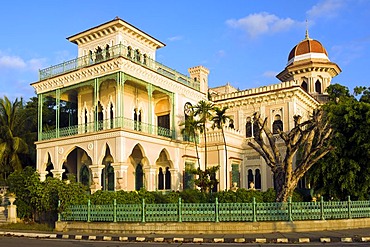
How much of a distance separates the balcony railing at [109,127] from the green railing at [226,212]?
8.42 meters

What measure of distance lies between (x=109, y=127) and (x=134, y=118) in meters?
2.98

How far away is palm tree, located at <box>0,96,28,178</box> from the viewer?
3003cm

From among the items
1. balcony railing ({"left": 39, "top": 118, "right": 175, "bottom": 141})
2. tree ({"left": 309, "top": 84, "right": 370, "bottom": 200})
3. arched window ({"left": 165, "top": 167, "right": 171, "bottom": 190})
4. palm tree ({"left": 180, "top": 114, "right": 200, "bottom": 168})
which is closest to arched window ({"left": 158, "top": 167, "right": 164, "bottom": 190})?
arched window ({"left": 165, "top": 167, "right": 171, "bottom": 190})

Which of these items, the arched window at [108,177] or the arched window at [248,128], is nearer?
the arched window at [108,177]

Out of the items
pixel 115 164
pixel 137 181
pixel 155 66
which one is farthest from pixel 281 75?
pixel 115 164

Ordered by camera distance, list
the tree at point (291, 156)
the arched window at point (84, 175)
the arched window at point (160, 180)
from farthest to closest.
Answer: the arched window at point (160, 180) → the arched window at point (84, 175) → the tree at point (291, 156)

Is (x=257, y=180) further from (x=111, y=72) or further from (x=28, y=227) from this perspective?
(x=28, y=227)

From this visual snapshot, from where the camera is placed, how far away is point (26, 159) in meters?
31.9

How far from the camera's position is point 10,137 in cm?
3047

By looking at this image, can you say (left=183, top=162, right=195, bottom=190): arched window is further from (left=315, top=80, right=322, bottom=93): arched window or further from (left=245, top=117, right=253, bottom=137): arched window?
(left=315, top=80, right=322, bottom=93): arched window

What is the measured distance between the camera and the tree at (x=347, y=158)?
19375 mm

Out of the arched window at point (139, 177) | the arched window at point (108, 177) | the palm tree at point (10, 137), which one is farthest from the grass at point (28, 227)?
the palm tree at point (10, 137)

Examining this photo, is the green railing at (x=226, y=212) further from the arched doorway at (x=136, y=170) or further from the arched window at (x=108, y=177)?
the arched doorway at (x=136, y=170)

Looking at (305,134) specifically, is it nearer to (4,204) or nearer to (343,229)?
(343,229)
